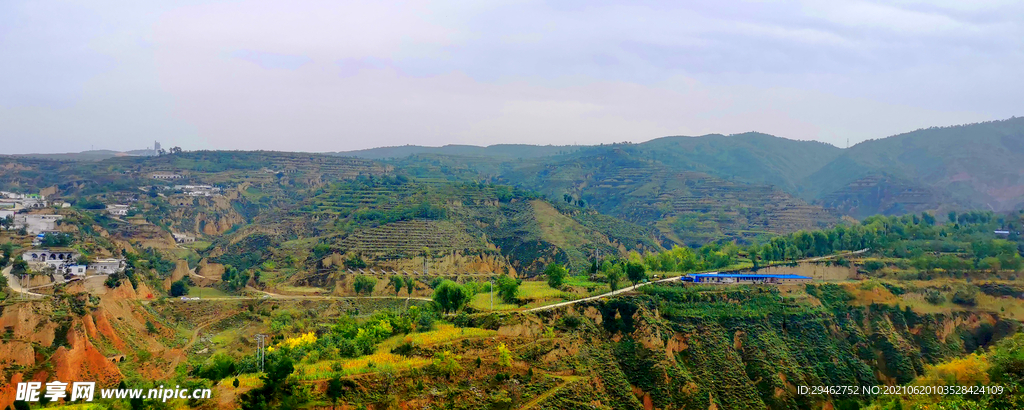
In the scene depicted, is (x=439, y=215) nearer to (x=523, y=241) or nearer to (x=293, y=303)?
(x=523, y=241)

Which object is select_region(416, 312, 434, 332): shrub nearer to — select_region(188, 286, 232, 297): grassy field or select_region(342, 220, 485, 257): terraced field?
select_region(342, 220, 485, 257): terraced field

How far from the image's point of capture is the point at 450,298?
49812mm

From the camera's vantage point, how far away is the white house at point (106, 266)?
62.4m

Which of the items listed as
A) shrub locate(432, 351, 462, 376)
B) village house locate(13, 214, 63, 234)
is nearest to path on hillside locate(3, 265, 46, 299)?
village house locate(13, 214, 63, 234)

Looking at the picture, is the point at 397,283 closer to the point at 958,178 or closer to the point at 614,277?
the point at 614,277

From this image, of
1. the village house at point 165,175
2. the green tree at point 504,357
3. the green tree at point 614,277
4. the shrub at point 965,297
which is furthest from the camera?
the village house at point 165,175

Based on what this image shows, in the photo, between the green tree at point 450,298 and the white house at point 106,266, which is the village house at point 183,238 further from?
the green tree at point 450,298

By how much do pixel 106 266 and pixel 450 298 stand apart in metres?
32.9

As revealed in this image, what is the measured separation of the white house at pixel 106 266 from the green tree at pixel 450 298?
99.8ft

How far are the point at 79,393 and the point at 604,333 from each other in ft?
95.3

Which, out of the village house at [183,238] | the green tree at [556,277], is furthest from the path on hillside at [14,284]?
the village house at [183,238]

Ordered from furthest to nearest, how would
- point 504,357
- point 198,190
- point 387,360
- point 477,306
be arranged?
point 198,190 → point 477,306 → point 504,357 → point 387,360

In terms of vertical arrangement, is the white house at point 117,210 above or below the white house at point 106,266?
above

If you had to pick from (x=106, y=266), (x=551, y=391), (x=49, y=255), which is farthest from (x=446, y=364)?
(x=49, y=255)
